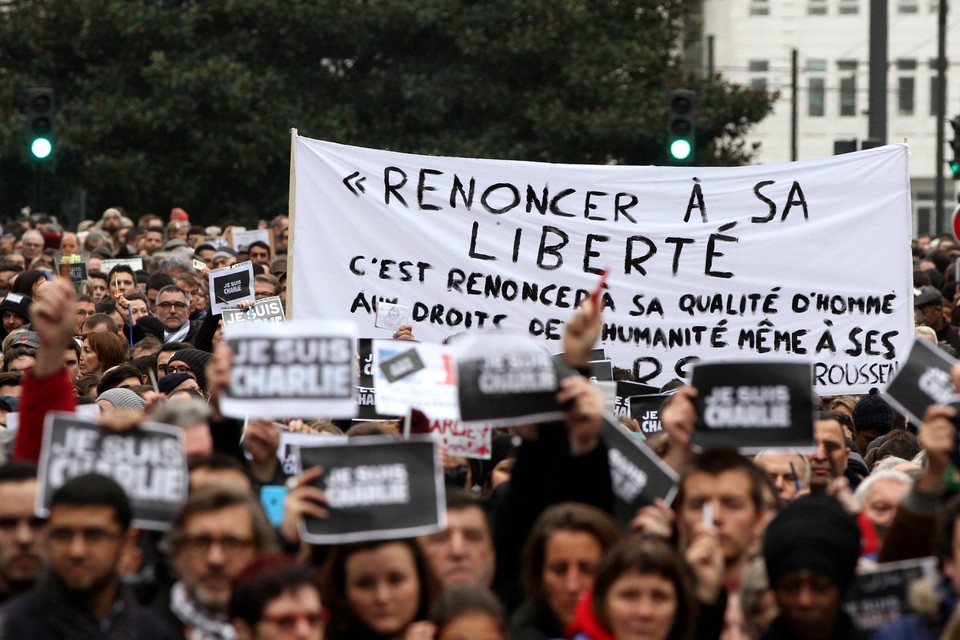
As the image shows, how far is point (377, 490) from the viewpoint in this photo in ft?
16.9

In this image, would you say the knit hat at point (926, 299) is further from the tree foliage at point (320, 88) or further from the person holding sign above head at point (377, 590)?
the tree foliage at point (320, 88)

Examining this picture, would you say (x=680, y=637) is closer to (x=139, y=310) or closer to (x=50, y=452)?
(x=50, y=452)

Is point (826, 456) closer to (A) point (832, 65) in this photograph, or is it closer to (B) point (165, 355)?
(B) point (165, 355)

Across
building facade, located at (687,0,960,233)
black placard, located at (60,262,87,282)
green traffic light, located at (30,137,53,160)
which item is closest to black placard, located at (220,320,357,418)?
black placard, located at (60,262,87,282)

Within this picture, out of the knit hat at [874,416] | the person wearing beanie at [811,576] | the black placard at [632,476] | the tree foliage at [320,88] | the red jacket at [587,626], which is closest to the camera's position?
the red jacket at [587,626]

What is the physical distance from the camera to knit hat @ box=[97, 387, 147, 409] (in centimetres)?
873

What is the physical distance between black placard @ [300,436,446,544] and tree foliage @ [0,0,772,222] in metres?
22.6

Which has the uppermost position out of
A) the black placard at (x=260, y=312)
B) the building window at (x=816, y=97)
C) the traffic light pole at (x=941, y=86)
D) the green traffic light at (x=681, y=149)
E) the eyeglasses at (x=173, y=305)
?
the building window at (x=816, y=97)

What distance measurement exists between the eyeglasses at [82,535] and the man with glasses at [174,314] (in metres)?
7.79

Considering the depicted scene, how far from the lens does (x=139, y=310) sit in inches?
511

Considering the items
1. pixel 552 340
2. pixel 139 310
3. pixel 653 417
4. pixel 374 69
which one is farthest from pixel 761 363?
pixel 374 69

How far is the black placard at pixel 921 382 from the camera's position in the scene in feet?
19.2

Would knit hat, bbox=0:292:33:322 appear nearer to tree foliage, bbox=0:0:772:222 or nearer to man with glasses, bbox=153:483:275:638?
man with glasses, bbox=153:483:275:638

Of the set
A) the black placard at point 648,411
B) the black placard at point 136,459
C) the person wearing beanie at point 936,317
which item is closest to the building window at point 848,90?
the person wearing beanie at point 936,317
